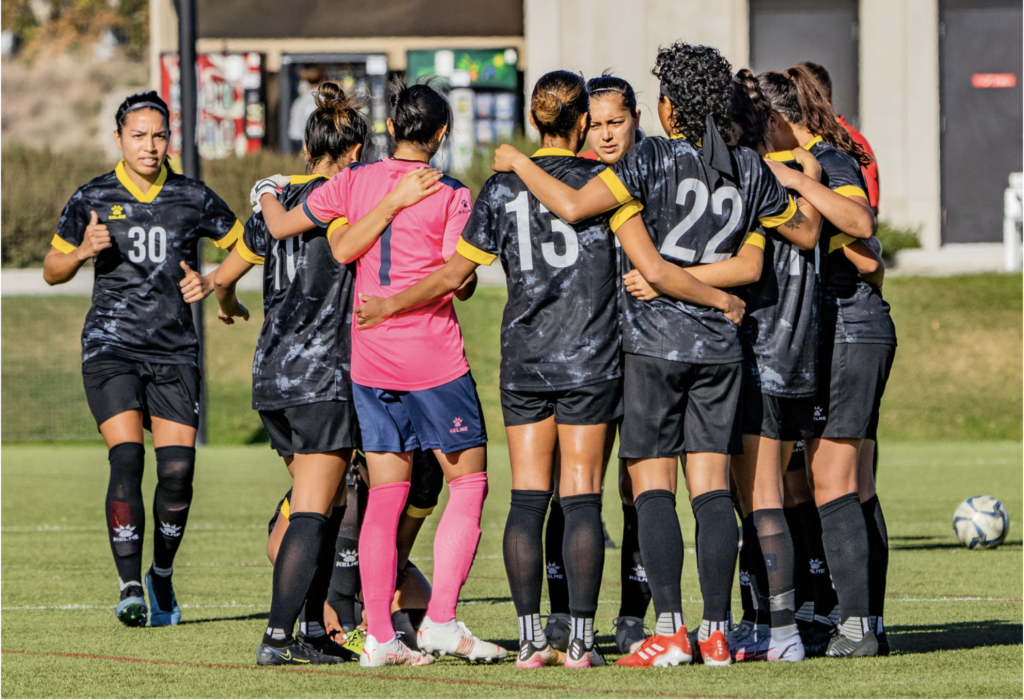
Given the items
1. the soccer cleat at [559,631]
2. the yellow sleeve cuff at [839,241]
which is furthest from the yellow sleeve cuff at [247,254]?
the yellow sleeve cuff at [839,241]

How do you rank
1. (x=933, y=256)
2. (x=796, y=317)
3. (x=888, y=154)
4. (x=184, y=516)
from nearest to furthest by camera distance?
(x=796, y=317)
(x=184, y=516)
(x=933, y=256)
(x=888, y=154)

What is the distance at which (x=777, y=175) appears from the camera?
4.57 m

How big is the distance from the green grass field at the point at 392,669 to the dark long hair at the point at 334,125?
1.82 m

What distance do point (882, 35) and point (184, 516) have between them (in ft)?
59.1

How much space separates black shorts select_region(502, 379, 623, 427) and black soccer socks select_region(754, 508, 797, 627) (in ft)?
2.05

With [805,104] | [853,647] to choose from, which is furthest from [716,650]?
[805,104]

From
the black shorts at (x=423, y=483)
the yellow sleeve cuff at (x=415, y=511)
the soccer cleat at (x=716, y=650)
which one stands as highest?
the black shorts at (x=423, y=483)

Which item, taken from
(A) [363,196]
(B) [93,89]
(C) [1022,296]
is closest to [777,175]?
(A) [363,196]

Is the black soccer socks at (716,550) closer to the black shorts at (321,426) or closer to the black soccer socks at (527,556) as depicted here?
the black soccer socks at (527,556)

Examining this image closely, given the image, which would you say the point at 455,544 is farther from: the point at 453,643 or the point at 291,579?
the point at 291,579

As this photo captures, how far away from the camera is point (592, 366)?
4344 mm

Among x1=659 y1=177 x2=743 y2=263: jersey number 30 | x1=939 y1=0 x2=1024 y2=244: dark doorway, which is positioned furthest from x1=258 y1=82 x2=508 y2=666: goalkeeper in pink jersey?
x1=939 y1=0 x2=1024 y2=244: dark doorway

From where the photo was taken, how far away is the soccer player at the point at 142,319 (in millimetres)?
5648

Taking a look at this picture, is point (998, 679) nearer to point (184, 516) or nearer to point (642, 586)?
point (642, 586)
